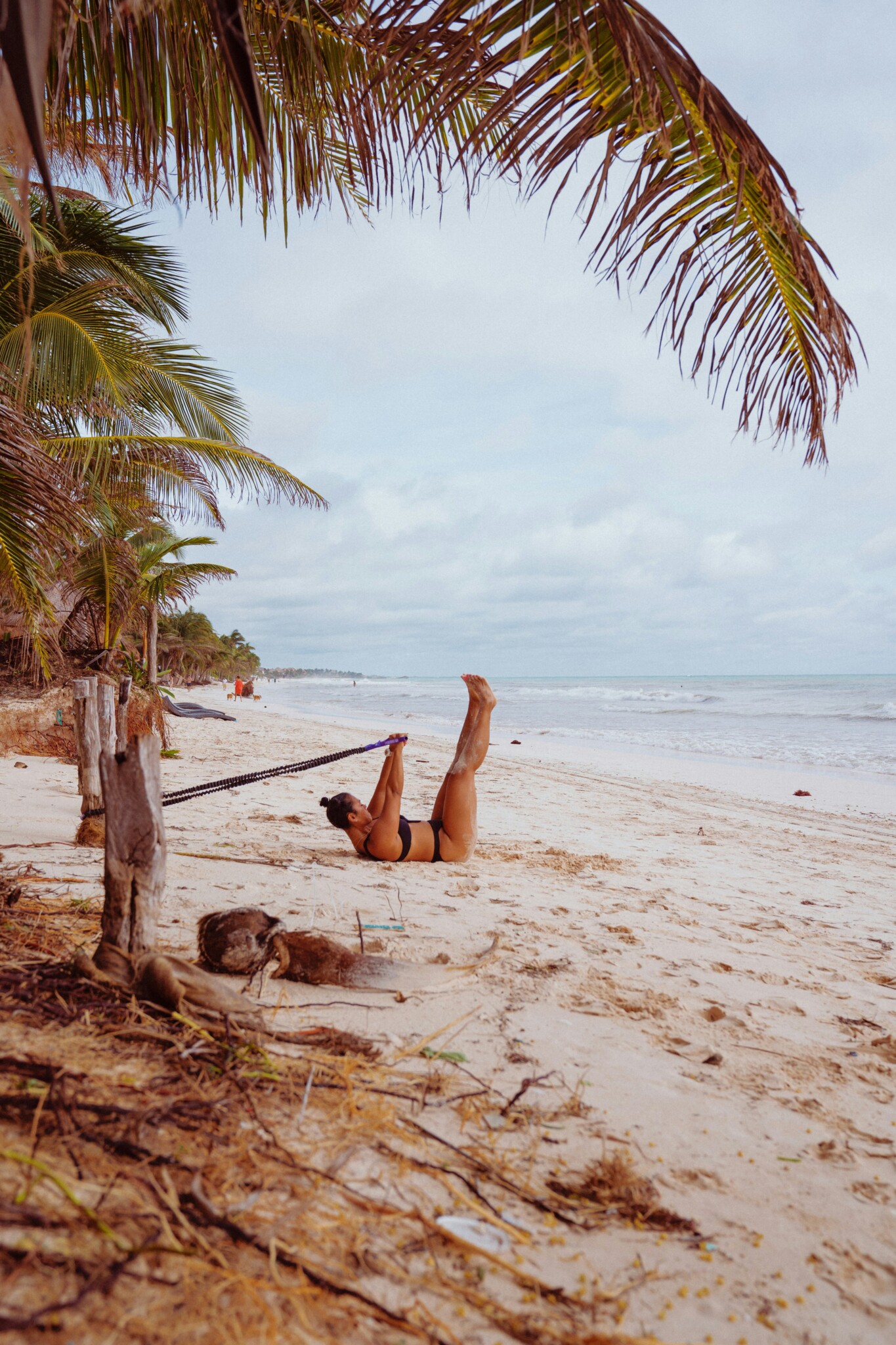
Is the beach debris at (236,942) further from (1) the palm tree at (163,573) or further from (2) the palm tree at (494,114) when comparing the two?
(1) the palm tree at (163,573)

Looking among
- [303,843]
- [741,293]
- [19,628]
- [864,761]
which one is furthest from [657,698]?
[741,293]

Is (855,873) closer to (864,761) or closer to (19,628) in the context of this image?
(864,761)

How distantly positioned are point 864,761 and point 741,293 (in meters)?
12.9

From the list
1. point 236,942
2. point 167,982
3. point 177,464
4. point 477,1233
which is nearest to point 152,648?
point 177,464

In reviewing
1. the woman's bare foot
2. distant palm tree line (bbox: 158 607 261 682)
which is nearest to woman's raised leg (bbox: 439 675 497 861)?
the woman's bare foot

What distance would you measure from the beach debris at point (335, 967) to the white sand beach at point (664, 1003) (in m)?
0.05

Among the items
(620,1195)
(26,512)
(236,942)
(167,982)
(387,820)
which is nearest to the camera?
(620,1195)

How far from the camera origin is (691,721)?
22391 millimetres

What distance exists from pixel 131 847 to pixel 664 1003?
79.9 inches

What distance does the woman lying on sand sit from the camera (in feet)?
15.6

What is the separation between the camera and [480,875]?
4.66 meters

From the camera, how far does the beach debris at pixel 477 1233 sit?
57.1 inches

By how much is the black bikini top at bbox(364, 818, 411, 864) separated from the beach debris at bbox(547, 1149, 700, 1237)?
3.12 meters

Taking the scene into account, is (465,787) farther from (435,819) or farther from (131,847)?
(131,847)
